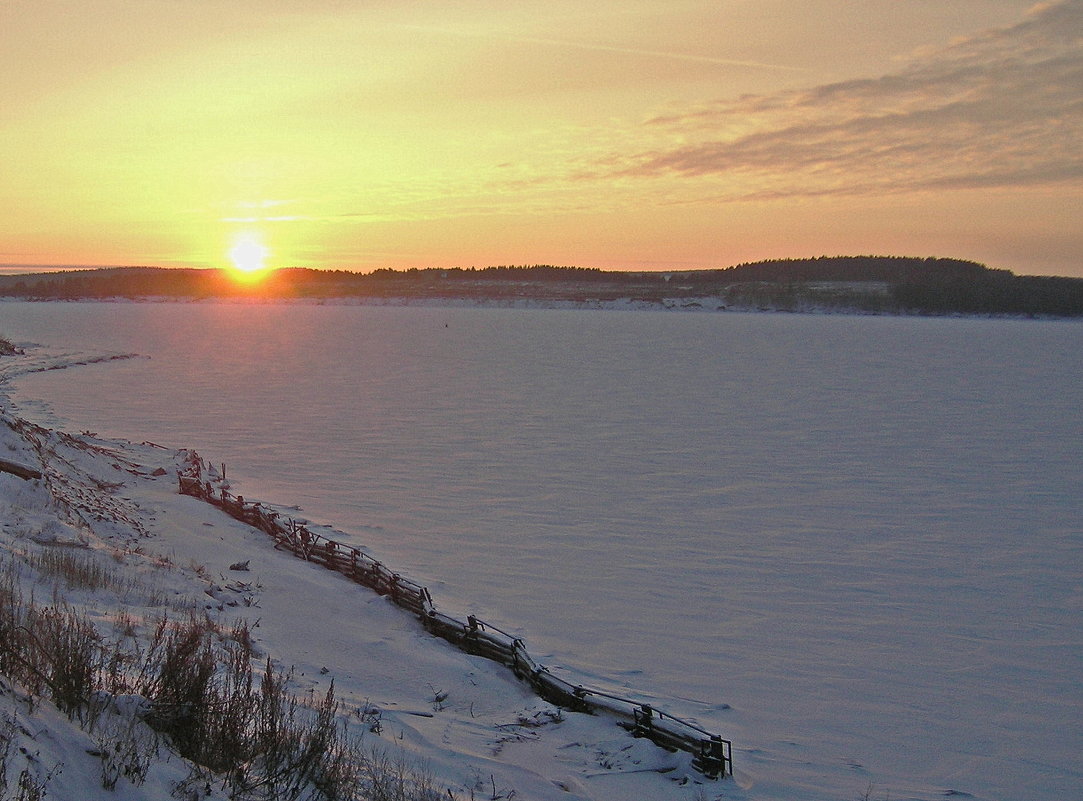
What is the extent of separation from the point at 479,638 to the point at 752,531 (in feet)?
20.6

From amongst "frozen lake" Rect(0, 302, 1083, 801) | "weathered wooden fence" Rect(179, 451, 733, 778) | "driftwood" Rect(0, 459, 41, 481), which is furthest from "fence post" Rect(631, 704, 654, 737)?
"driftwood" Rect(0, 459, 41, 481)

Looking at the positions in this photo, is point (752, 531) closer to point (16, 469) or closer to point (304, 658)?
point (304, 658)

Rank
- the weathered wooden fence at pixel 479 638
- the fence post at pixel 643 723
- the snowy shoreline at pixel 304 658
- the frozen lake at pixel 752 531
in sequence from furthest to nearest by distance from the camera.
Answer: the frozen lake at pixel 752 531, the fence post at pixel 643 723, the weathered wooden fence at pixel 479 638, the snowy shoreline at pixel 304 658

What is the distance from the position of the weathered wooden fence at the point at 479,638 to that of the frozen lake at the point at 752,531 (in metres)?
0.43

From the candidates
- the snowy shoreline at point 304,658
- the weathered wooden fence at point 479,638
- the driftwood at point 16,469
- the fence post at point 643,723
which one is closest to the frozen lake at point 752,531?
the weathered wooden fence at point 479,638

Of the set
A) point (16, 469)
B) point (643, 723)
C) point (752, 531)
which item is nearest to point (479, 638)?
point (643, 723)

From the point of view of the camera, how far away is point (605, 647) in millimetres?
9359

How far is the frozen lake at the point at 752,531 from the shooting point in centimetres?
779

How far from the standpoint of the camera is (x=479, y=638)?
8.82 m

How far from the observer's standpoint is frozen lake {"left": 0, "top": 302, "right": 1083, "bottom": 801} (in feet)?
25.5

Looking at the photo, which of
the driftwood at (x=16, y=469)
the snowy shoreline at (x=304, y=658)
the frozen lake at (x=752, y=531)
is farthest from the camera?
the driftwood at (x=16, y=469)

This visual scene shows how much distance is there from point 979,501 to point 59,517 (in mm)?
14564

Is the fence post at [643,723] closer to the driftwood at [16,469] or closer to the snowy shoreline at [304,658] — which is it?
the snowy shoreline at [304,658]

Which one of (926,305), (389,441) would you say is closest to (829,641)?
(389,441)
